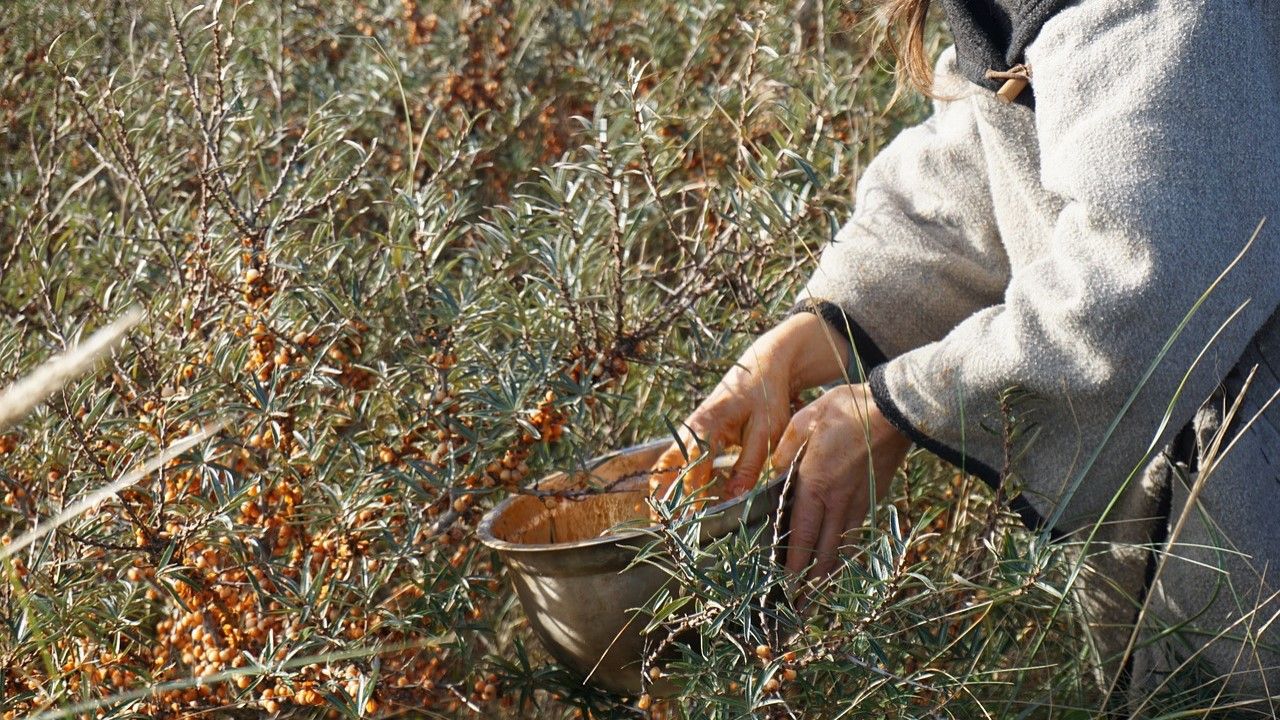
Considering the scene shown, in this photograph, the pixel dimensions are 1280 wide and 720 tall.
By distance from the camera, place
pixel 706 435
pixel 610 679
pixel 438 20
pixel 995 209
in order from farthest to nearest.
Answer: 1. pixel 438 20
2. pixel 995 209
3. pixel 706 435
4. pixel 610 679

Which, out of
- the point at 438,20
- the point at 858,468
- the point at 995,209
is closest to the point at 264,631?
the point at 858,468

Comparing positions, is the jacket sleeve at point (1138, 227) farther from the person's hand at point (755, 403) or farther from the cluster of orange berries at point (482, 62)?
the cluster of orange berries at point (482, 62)

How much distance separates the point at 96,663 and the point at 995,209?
1.12 metres

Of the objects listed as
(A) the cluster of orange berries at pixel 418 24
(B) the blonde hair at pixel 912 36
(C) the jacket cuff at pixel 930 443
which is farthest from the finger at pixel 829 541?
(A) the cluster of orange berries at pixel 418 24

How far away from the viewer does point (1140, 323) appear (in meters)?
1.12

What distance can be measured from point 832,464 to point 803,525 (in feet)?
0.24

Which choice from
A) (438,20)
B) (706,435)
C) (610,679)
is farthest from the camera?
(438,20)

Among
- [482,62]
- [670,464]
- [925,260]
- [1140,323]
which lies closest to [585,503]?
[670,464]

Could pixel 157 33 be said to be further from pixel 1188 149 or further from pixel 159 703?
pixel 1188 149

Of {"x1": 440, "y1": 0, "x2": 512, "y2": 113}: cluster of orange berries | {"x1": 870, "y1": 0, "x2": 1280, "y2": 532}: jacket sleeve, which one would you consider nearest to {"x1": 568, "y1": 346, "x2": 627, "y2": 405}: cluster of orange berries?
{"x1": 870, "y1": 0, "x2": 1280, "y2": 532}: jacket sleeve

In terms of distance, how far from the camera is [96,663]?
1180 millimetres

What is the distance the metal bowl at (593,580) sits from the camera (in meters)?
1.12

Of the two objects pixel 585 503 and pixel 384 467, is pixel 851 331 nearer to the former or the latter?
pixel 585 503

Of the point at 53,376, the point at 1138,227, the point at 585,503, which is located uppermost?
the point at 53,376
